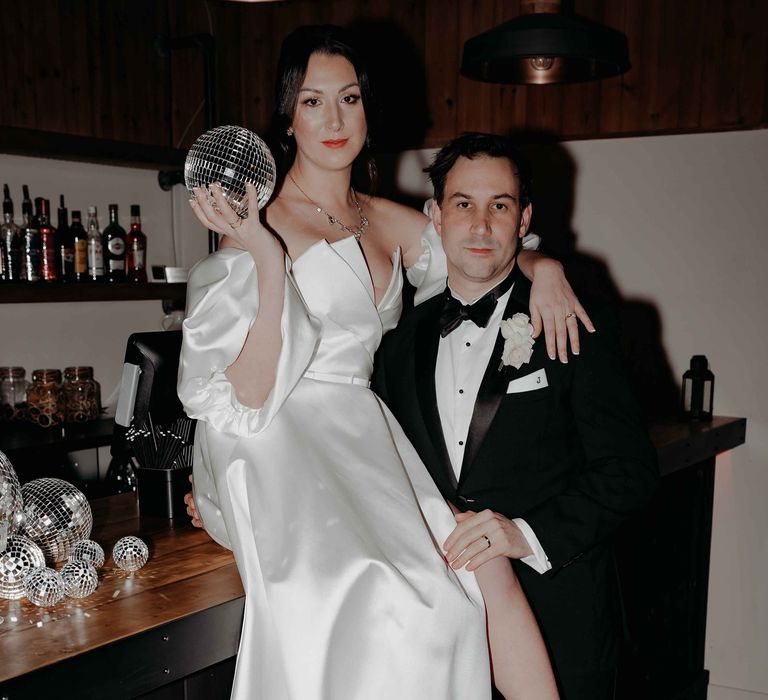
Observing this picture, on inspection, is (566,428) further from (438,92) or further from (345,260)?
(438,92)

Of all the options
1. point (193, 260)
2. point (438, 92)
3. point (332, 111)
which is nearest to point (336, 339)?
point (332, 111)

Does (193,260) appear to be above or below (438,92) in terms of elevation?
below

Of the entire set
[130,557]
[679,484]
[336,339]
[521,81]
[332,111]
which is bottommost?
[679,484]

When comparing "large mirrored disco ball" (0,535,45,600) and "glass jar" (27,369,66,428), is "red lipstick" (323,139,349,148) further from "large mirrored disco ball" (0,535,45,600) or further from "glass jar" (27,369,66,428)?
"glass jar" (27,369,66,428)

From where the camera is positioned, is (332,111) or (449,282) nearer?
(332,111)

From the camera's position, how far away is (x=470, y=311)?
1900 mm

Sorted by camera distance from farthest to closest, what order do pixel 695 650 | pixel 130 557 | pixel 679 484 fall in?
pixel 695 650 → pixel 679 484 → pixel 130 557

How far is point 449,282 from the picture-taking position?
2006 millimetres

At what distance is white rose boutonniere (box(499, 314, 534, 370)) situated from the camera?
5.91ft

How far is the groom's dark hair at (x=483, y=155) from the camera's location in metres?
1.89

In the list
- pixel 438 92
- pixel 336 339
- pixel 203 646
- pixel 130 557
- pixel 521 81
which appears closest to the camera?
pixel 203 646

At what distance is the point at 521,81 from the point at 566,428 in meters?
1.26

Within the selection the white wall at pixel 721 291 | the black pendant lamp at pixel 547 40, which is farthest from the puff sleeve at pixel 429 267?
the white wall at pixel 721 291

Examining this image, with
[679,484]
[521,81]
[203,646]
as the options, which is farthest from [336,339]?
[679,484]
